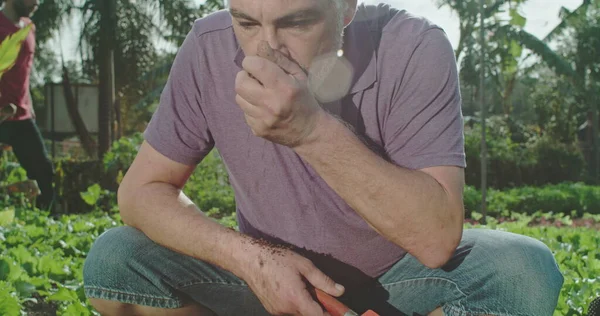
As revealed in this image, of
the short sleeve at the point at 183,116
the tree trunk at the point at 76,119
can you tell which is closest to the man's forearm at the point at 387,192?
the short sleeve at the point at 183,116


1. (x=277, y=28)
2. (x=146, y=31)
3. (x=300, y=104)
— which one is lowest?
(x=146, y=31)

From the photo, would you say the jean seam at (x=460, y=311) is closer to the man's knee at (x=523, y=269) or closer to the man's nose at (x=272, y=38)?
the man's knee at (x=523, y=269)

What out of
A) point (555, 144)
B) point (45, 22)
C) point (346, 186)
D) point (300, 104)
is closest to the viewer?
point (300, 104)

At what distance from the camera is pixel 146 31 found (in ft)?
60.0

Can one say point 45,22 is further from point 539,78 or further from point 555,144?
point 539,78

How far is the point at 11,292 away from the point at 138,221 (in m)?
0.95

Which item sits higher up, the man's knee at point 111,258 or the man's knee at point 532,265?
the man's knee at point 532,265

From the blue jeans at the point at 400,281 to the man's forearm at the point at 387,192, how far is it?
8.4 inches

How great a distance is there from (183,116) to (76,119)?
1859 centimetres

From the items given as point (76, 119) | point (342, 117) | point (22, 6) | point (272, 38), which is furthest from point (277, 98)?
point (76, 119)

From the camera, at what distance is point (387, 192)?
1.68 m

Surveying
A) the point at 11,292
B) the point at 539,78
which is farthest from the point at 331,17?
the point at 539,78

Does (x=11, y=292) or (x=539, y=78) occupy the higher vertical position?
(x=11, y=292)

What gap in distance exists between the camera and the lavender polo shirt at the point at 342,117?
72.7 inches
